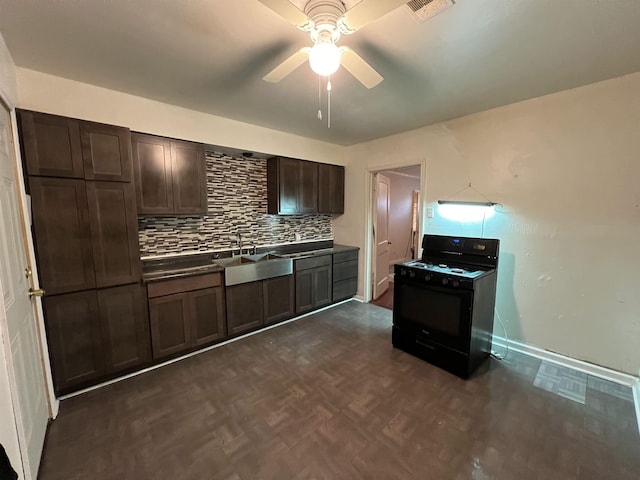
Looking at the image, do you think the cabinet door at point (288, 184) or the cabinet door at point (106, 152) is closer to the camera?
the cabinet door at point (106, 152)

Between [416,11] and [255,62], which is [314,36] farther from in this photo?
[255,62]

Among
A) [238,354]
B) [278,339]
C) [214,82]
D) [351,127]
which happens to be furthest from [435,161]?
[238,354]

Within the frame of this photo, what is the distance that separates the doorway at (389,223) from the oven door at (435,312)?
1144 millimetres

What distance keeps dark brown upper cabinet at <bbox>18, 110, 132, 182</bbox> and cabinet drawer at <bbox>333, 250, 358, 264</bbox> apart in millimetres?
2651

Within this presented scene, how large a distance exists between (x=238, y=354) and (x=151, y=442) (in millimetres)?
1071

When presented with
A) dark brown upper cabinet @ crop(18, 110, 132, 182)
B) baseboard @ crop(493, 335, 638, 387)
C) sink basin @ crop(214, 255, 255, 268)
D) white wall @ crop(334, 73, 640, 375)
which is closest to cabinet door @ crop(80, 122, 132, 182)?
dark brown upper cabinet @ crop(18, 110, 132, 182)

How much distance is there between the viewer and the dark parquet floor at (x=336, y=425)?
61.8 inches

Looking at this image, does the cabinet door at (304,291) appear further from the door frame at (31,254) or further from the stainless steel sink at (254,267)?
the door frame at (31,254)

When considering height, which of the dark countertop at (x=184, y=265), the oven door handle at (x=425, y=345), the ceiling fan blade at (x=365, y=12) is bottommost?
the oven door handle at (x=425, y=345)

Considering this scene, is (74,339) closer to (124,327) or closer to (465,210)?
(124,327)

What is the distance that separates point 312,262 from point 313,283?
0.29m

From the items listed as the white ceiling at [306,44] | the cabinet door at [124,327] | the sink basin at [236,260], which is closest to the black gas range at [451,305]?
the white ceiling at [306,44]

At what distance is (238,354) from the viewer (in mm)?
2779

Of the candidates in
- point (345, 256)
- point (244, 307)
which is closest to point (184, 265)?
point (244, 307)
